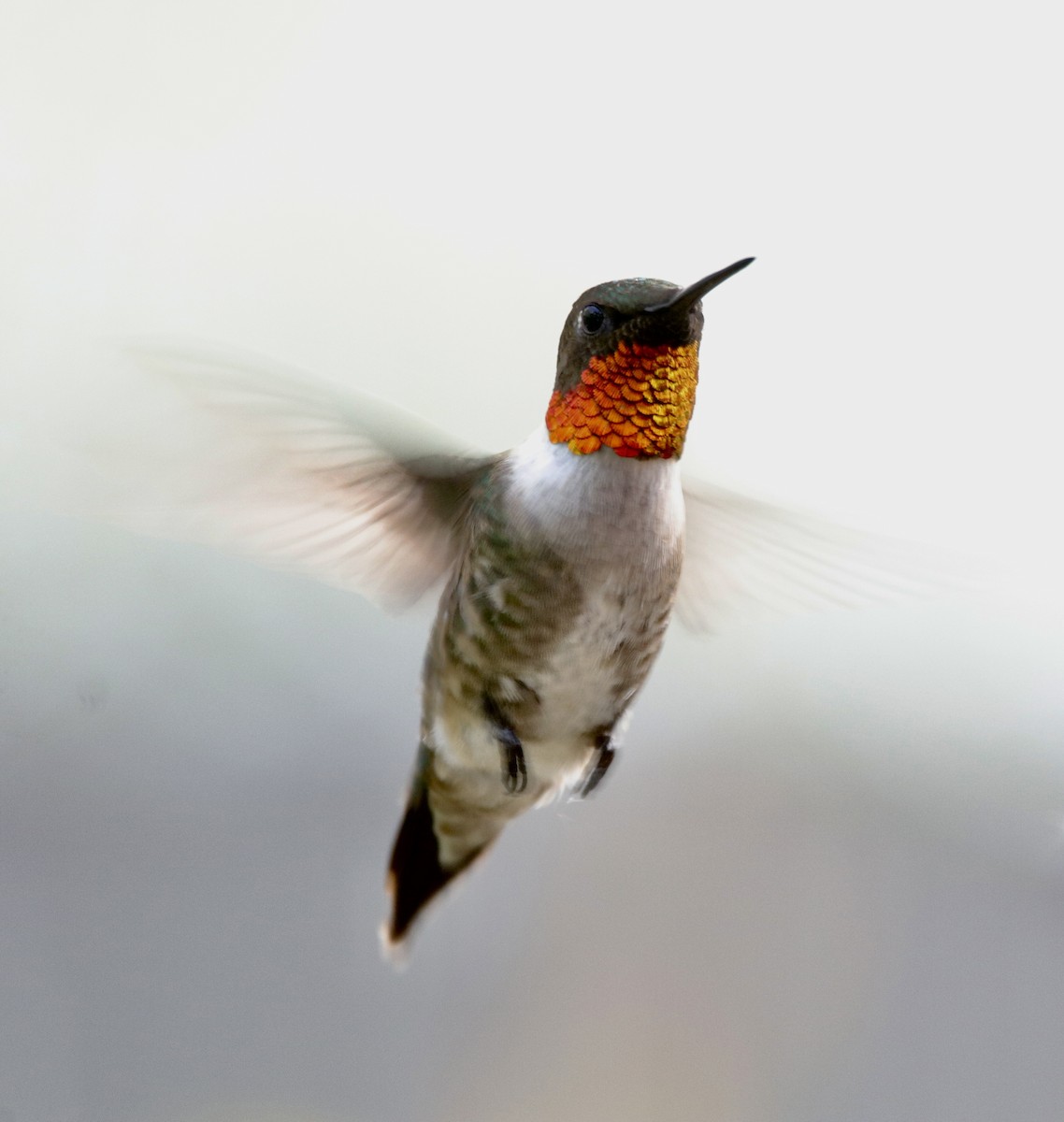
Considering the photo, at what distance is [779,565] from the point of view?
27.0 inches

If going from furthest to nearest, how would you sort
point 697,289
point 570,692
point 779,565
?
point 779,565, point 570,692, point 697,289

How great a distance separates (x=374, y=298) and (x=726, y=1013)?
760 mm

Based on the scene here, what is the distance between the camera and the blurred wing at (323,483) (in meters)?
0.54

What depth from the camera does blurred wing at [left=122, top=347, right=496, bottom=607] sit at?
54 cm

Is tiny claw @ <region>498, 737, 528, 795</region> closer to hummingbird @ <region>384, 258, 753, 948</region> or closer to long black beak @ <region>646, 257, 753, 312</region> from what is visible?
hummingbird @ <region>384, 258, 753, 948</region>

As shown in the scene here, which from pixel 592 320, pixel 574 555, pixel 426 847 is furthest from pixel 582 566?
pixel 426 847

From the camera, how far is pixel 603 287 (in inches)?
19.7

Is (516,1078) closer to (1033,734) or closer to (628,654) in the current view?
(1033,734)

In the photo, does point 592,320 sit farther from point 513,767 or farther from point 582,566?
point 513,767

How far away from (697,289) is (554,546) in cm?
15

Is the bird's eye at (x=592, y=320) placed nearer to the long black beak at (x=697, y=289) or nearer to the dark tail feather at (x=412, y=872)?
the long black beak at (x=697, y=289)

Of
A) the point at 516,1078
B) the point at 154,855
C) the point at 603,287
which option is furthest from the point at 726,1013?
the point at 603,287

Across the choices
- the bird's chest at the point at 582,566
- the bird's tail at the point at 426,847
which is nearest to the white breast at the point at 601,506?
the bird's chest at the point at 582,566

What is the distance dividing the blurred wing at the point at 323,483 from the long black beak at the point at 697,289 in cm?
14
